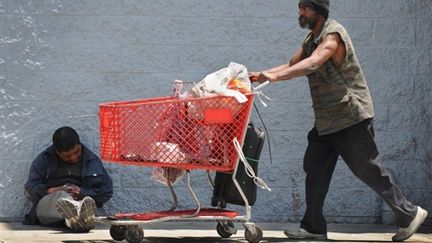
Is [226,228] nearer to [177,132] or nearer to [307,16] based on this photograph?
[177,132]

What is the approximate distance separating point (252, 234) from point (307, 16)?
171 centimetres

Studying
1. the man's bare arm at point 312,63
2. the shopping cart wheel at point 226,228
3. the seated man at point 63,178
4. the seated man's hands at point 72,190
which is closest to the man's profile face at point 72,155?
the seated man at point 63,178

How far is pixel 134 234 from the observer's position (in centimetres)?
782

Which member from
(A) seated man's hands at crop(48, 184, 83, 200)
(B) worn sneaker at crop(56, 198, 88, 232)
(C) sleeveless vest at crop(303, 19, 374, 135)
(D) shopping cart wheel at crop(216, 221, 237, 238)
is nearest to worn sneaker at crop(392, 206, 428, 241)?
(C) sleeveless vest at crop(303, 19, 374, 135)

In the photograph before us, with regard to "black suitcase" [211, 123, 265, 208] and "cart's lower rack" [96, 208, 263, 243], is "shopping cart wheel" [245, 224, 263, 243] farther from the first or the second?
"black suitcase" [211, 123, 265, 208]

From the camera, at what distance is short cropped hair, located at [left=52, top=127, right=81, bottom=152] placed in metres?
9.26

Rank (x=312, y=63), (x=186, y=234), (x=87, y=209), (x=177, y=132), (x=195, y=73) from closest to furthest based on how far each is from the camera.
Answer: (x=177, y=132) → (x=312, y=63) → (x=87, y=209) → (x=186, y=234) → (x=195, y=73)

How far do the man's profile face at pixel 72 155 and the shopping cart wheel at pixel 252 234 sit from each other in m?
2.08

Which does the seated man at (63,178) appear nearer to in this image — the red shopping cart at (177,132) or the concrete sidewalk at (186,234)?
the concrete sidewalk at (186,234)

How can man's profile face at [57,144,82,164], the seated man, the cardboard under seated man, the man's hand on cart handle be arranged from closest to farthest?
the man's hand on cart handle, the cardboard under seated man, the seated man, man's profile face at [57,144,82,164]

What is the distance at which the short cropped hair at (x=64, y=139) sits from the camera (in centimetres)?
926

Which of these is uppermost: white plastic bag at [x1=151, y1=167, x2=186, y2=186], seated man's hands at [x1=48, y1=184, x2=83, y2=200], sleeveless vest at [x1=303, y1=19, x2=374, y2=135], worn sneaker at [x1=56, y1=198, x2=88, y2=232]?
sleeveless vest at [x1=303, y1=19, x2=374, y2=135]

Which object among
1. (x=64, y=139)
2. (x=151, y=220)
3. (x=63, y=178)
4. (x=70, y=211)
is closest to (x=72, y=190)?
(x=63, y=178)

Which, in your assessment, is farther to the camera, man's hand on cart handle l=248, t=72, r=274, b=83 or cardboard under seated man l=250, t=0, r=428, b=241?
cardboard under seated man l=250, t=0, r=428, b=241
